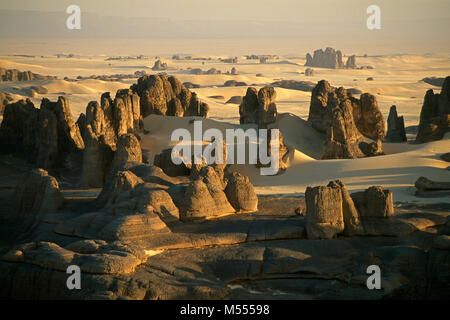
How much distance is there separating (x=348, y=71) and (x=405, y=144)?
10136 centimetres

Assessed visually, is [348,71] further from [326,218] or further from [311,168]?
[326,218]

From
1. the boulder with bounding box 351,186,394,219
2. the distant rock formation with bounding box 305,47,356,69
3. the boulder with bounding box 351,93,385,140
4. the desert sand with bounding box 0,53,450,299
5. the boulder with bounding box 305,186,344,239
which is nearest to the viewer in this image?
the desert sand with bounding box 0,53,450,299

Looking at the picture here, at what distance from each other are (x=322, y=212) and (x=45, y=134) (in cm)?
1805

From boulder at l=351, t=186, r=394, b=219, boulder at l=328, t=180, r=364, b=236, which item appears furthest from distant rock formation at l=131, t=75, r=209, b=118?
boulder at l=328, t=180, r=364, b=236

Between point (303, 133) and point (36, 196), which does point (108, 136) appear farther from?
point (303, 133)

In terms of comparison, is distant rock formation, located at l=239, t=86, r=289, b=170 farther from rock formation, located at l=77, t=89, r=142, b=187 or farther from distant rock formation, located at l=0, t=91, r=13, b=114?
distant rock formation, located at l=0, t=91, r=13, b=114

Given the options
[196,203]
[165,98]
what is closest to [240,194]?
[196,203]

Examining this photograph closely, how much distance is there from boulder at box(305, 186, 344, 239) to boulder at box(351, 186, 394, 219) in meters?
1.30

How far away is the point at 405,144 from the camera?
1529 inches

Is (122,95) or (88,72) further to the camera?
(88,72)

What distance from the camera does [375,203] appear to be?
794 inches

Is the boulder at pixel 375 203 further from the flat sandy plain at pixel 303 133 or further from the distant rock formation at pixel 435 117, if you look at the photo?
the distant rock formation at pixel 435 117

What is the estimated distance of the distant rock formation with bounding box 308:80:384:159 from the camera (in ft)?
118
